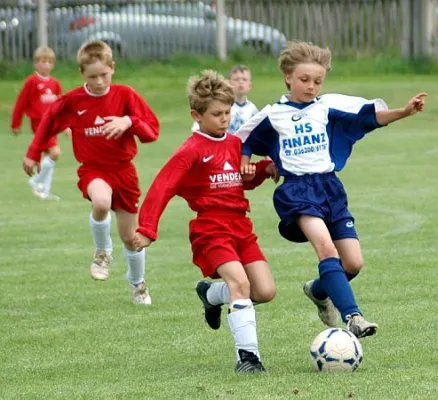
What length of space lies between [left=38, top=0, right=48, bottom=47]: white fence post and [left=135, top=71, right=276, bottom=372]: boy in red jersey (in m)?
25.7

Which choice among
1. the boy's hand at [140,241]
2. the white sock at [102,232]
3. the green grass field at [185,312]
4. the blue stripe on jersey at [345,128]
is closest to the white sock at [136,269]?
the green grass field at [185,312]

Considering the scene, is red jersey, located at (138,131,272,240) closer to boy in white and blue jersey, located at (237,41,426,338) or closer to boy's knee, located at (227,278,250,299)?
boy in white and blue jersey, located at (237,41,426,338)

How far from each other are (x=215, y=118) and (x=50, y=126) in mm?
3093

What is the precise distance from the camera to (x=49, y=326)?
351 inches

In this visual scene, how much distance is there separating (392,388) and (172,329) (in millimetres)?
2491

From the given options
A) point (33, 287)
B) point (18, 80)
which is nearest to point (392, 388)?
point (33, 287)

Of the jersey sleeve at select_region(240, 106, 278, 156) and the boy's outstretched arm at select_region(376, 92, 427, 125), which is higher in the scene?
the boy's outstretched arm at select_region(376, 92, 427, 125)

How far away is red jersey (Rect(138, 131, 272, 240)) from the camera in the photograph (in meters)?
7.35

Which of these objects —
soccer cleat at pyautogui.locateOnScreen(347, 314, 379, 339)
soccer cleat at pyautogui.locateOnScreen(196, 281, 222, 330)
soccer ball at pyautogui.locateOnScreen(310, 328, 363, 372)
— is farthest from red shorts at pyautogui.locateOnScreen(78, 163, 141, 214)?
soccer ball at pyautogui.locateOnScreen(310, 328, 363, 372)

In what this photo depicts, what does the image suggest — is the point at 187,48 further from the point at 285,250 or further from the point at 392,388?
the point at 392,388

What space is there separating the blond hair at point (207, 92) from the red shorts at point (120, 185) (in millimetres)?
2694

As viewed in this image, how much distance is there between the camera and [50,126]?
10.3m

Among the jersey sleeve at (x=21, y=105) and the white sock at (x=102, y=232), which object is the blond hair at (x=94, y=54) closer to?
the white sock at (x=102, y=232)

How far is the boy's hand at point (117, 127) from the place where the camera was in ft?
31.6
